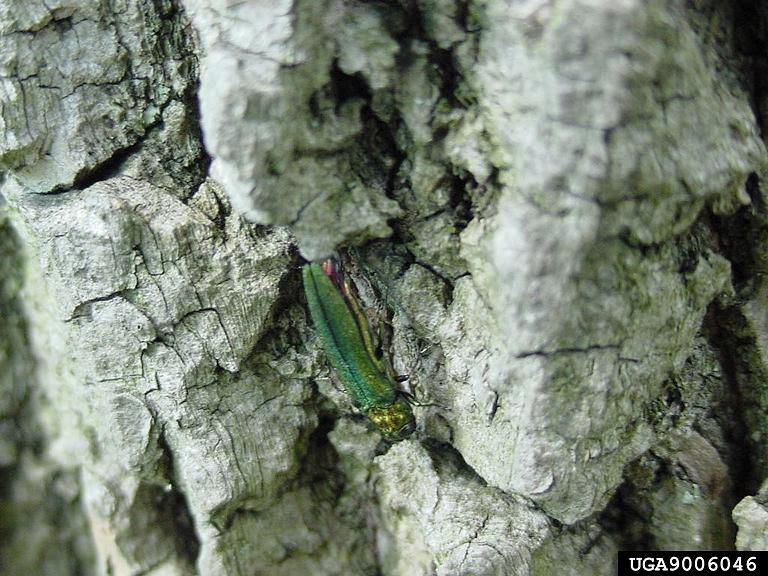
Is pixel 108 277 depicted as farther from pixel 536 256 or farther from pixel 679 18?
pixel 679 18

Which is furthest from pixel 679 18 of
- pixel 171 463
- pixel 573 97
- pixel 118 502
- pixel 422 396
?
pixel 118 502

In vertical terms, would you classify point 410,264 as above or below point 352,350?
above

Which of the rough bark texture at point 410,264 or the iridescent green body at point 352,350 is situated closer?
the rough bark texture at point 410,264

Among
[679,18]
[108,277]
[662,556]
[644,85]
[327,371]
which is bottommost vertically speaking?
[662,556]

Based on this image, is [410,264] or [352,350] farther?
[352,350]
